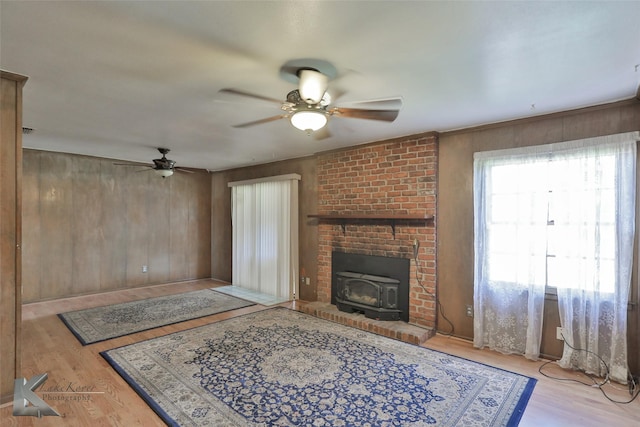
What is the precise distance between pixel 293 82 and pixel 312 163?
2.94 m

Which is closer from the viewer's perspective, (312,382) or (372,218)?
(312,382)

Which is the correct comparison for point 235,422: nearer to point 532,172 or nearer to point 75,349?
point 75,349

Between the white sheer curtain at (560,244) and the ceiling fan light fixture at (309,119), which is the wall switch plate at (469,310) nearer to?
the white sheer curtain at (560,244)

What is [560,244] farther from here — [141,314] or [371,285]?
[141,314]

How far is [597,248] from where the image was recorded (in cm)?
282

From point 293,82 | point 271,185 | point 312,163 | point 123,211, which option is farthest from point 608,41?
point 123,211

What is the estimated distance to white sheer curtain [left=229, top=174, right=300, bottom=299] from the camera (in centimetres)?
541

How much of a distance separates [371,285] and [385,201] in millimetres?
1150

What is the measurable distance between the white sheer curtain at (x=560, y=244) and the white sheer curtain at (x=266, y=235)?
2.95m

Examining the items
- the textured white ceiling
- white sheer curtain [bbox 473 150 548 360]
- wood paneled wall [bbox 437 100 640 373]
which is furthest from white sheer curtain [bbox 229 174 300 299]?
white sheer curtain [bbox 473 150 548 360]

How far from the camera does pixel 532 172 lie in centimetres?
317

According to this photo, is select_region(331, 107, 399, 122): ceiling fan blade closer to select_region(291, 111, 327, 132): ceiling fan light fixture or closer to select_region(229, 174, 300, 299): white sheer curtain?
select_region(291, 111, 327, 132): ceiling fan light fixture

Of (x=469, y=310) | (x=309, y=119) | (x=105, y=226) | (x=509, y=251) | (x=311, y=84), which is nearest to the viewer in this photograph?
(x=311, y=84)

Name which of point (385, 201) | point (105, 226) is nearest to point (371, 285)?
point (385, 201)
